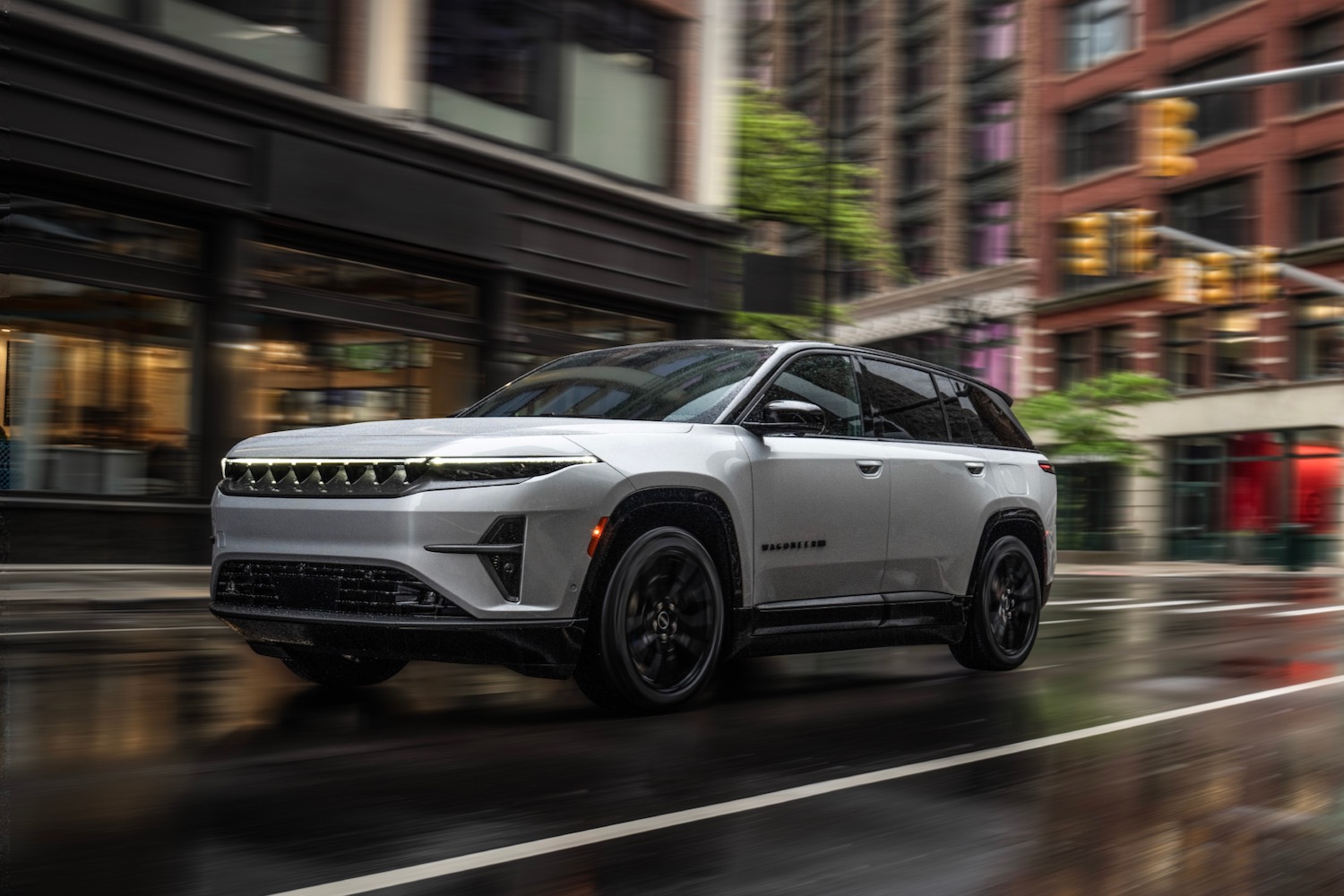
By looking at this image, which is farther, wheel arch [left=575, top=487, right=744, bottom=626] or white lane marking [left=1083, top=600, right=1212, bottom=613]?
white lane marking [left=1083, top=600, right=1212, bottom=613]

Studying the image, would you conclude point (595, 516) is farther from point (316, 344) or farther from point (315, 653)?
point (316, 344)

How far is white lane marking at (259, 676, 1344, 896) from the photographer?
11.8 feet

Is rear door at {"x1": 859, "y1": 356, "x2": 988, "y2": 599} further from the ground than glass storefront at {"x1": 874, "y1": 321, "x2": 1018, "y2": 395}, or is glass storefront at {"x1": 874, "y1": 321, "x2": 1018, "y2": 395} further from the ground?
glass storefront at {"x1": 874, "y1": 321, "x2": 1018, "y2": 395}

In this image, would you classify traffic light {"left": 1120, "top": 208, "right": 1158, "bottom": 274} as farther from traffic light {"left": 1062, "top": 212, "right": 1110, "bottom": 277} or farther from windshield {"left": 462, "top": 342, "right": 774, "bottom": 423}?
windshield {"left": 462, "top": 342, "right": 774, "bottom": 423}

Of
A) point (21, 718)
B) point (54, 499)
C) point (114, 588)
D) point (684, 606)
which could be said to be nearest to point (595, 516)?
point (684, 606)

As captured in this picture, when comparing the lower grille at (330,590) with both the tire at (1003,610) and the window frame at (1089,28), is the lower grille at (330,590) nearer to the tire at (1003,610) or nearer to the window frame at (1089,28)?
the tire at (1003,610)

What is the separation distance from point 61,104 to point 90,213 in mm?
1044

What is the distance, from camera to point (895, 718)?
6551mm

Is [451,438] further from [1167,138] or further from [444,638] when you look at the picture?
[1167,138]

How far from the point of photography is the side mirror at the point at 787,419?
643 cm

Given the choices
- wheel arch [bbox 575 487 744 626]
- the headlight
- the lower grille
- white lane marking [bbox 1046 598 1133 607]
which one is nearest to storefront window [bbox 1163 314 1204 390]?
white lane marking [bbox 1046 598 1133 607]

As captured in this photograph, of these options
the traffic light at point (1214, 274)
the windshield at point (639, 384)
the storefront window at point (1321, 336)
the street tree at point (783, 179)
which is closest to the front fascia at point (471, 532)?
the windshield at point (639, 384)

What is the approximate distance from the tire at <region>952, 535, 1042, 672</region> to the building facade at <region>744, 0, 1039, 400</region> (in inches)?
1495

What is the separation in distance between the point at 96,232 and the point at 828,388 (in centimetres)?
927
